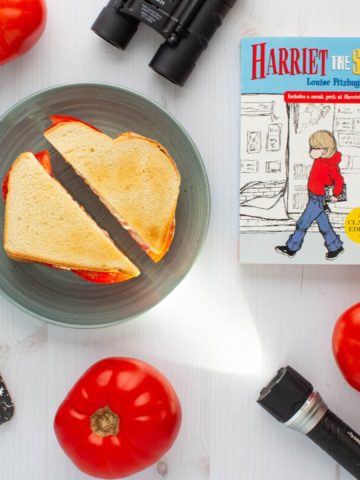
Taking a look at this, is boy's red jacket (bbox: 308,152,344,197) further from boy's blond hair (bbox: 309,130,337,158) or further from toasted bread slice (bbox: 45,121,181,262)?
toasted bread slice (bbox: 45,121,181,262)

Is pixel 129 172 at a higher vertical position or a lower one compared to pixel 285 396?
higher

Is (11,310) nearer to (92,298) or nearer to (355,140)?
(92,298)

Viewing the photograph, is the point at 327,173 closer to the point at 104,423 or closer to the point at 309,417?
Result: the point at 309,417

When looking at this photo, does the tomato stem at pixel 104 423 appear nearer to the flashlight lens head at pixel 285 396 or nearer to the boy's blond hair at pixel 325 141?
the flashlight lens head at pixel 285 396

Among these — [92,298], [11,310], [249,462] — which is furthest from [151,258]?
[249,462]

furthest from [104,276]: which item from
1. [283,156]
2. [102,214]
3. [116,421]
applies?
[283,156]

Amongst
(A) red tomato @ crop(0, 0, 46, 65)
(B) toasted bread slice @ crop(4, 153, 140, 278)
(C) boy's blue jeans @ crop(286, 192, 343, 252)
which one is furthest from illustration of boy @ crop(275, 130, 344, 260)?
(A) red tomato @ crop(0, 0, 46, 65)
